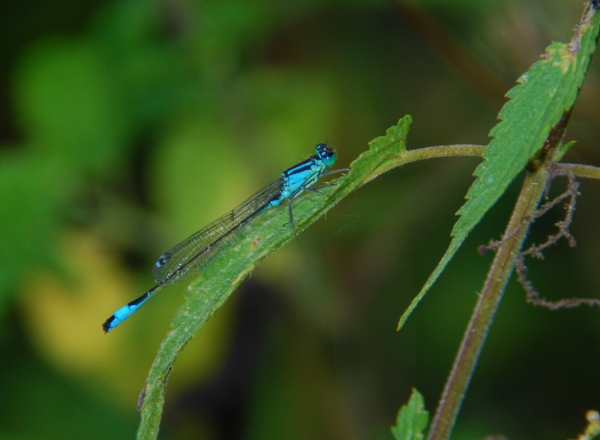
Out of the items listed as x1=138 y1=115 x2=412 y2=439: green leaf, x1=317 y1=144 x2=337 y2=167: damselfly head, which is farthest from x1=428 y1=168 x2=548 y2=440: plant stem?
x1=317 y1=144 x2=337 y2=167: damselfly head

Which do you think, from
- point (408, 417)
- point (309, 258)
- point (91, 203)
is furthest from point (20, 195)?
point (408, 417)


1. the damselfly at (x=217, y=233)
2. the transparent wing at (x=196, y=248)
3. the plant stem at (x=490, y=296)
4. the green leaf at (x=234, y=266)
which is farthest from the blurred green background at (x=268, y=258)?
the plant stem at (x=490, y=296)

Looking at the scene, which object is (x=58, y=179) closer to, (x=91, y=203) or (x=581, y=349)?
(x=91, y=203)

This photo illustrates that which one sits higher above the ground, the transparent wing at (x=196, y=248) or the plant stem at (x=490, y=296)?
the transparent wing at (x=196, y=248)

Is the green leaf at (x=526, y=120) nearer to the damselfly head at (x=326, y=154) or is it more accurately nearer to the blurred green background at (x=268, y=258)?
the damselfly head at (x=326, y=154)

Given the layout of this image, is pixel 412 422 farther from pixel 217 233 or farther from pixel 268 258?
pixel 268 258

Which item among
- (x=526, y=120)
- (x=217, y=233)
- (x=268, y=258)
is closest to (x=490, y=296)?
(x=526, y=120)
